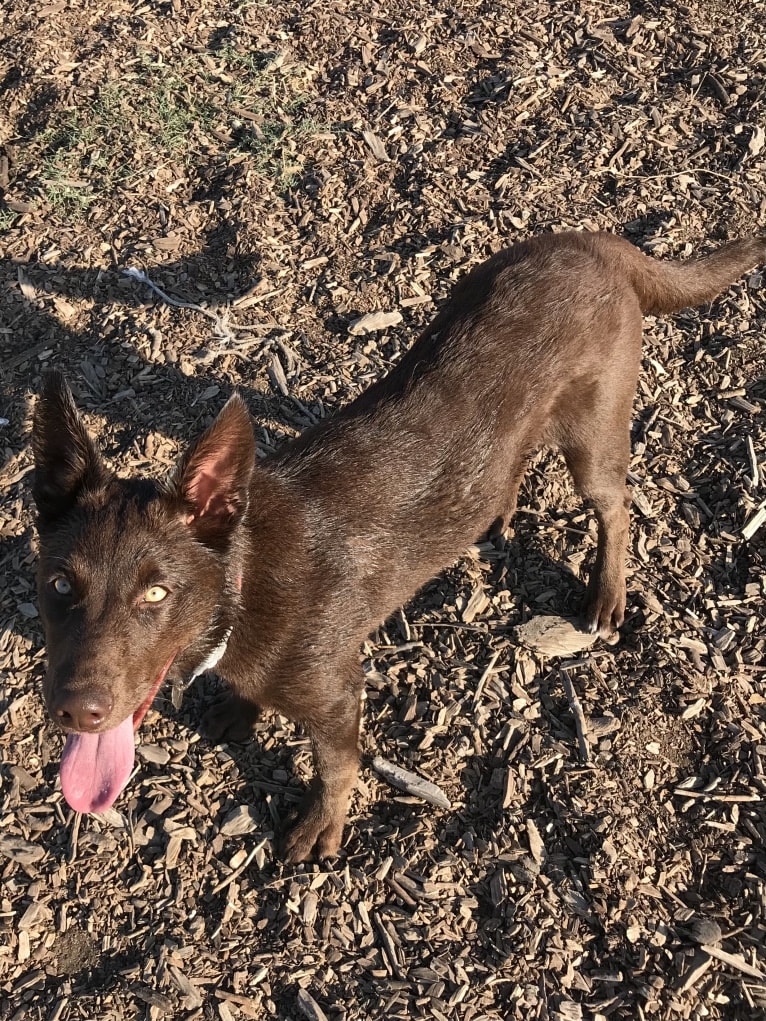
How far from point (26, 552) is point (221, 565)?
76.3 inches

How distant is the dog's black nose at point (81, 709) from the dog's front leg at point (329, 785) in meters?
1.10

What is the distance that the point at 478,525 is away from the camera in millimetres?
4320

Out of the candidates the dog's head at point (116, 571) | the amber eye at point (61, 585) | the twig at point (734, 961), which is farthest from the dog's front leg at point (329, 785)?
the twig at point (734, 961)

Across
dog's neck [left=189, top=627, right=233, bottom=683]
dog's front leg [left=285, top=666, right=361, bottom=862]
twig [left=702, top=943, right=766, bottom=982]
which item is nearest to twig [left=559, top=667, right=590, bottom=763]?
twig [left=702, top=943, right=766, bottom=982]

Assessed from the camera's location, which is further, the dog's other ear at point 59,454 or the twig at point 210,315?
the twig at point 210,315

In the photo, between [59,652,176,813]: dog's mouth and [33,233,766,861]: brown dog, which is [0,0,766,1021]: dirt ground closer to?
[33,233,766,861]: brown dog

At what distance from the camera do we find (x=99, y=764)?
131 inches

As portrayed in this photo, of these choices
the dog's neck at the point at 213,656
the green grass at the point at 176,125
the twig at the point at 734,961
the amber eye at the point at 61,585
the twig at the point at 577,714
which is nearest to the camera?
the amber eye at the point at 61,585

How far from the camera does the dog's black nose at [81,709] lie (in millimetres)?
2982

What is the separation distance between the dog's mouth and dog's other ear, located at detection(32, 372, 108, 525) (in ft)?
2.34

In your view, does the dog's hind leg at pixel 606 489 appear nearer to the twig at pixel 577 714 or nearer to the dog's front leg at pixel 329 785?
the twig at pixel 577 714

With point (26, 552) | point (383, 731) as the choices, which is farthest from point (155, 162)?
point (383, 731)

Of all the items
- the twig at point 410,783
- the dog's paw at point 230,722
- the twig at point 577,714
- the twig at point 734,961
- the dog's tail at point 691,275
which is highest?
the dog's tail at point 691,275

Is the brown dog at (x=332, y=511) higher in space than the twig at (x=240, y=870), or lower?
higher
